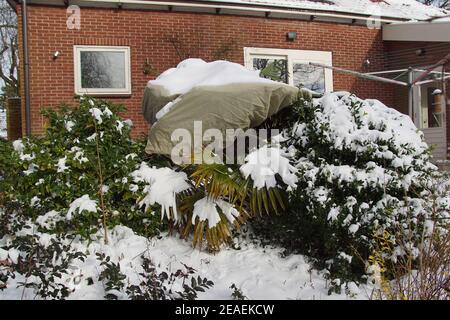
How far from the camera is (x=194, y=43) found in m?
9.61

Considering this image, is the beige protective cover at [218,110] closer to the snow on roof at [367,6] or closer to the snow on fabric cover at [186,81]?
the snow on fabric cover at [186,81]

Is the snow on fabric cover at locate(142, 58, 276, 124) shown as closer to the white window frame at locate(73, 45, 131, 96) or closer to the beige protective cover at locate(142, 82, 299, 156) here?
the beige protective cover at locate(142, 82, 299, 156)

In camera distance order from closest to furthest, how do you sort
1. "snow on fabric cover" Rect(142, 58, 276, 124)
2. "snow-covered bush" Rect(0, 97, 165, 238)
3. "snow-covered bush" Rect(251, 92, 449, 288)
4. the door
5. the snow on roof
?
"snow-covered bush" Rect(251, 92, 449, 288) → "snow-covered bush" Rect(0, 97, 165, 238) → "snow on fabric cover" Rect(142, 58, 276, 124) → the snow on roof → the door

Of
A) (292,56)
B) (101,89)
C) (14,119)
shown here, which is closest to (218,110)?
(101,89)

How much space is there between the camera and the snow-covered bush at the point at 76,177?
4.47 m

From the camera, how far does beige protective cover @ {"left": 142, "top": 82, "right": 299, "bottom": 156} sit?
4.77 metres

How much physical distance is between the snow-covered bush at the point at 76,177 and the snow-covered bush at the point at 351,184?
151cm

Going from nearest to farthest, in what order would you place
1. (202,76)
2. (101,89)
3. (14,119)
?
1. (202,76)
2. (101,89)
3. (14,119)

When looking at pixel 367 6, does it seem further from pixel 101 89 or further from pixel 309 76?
pixel 101 89

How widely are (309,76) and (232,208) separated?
7120 millimetres

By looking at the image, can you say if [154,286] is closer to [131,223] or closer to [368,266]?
[131,223]

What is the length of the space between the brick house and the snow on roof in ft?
0.10

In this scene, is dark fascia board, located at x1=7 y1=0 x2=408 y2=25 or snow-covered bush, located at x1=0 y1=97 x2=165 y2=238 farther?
dark fascia board, located at x1=7 y1=0 x2=408 y2=25

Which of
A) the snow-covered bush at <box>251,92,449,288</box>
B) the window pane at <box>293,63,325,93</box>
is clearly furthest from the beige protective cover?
the window pane at <box>293,63,325,93</box>
